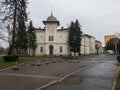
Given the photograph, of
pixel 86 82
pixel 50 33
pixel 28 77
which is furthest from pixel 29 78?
pixel 50 33

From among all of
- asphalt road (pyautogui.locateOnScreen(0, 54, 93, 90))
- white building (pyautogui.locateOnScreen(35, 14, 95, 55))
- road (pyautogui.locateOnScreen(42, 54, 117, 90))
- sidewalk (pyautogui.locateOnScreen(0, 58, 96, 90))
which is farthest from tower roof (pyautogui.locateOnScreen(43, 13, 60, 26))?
road (pyautogui.locateOnScreen(42, 54, 117, 90))

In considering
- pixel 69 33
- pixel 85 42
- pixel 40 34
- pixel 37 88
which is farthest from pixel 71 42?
pixel 37 88

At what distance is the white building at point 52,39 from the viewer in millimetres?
80000

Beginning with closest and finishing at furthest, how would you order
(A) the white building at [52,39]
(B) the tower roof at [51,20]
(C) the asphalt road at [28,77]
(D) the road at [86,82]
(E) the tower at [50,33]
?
(D) the road at [86,82] → (C) the asphalt road at [28,77] → (B) the tower roof at [51,20] → (E) the tower at [50,33] → (A) the white building at [52,39]

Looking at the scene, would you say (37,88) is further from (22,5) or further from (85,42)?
(85,42)

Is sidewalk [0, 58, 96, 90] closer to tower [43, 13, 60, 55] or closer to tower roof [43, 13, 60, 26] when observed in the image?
tower [43, 13, 60, 55]

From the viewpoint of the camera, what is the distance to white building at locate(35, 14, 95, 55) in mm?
80000

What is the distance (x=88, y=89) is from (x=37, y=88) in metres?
3.01

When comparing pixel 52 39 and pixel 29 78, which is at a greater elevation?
pixel 52 39

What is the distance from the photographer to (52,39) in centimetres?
8081

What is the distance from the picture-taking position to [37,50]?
81500 mm

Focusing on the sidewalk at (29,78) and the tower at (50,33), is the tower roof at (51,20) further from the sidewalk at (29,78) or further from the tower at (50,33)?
the sidewalk at (29,78)

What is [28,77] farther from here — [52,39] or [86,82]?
[52,39]

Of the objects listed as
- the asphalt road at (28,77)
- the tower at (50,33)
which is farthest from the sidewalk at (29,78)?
the tower at (50,33)
